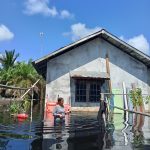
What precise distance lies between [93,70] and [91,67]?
248mm

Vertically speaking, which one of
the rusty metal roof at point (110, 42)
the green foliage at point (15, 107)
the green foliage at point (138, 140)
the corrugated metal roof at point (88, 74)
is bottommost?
the green foliage at point (138, 140)

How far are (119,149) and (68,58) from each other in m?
14.1

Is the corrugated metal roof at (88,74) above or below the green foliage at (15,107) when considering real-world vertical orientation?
above

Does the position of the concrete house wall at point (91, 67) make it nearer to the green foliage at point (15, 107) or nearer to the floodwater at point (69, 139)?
the green foliage at point (15, 107)

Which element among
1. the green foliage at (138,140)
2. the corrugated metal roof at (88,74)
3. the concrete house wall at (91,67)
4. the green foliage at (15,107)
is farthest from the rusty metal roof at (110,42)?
the green foliage at (138,140)

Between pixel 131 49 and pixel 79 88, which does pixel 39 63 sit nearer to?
pixel 79 88

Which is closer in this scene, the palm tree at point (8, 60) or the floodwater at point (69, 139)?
the floodwater at point (69, 139)

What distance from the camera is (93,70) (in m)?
22.5

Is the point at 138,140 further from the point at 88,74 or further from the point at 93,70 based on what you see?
the point at 93,70

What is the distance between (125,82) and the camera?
22.8m

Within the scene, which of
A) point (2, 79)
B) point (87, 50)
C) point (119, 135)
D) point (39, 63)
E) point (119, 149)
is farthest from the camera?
point (2, 79)

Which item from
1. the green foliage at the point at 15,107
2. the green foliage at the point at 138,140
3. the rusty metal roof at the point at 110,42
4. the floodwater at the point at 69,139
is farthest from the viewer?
the rusty metal roof at the point at 110,42

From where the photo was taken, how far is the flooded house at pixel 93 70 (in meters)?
21.7

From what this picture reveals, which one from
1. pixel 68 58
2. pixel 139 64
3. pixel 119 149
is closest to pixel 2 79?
pixel 68 58
